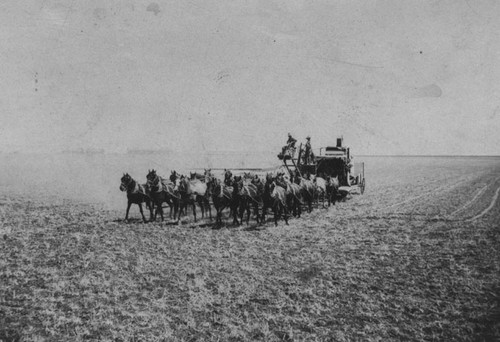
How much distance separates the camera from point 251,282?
771 cm

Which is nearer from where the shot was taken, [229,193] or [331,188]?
[229,193]

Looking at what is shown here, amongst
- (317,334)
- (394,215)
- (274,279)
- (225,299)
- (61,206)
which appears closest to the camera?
(317,334)

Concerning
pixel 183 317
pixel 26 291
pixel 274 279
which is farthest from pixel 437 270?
pixel 26 291

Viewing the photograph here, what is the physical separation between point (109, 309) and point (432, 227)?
39.9ft

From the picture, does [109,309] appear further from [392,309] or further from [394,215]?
[394,215]

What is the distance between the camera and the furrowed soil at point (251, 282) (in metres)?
5.71

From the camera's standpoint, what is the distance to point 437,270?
8.56 m

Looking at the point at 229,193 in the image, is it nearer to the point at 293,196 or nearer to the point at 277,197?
the point at 277,197

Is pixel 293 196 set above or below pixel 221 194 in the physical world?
below

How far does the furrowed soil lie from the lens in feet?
18.7

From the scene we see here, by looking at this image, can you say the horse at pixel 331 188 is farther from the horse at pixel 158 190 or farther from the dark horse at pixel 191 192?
the horse at pixel 158 190

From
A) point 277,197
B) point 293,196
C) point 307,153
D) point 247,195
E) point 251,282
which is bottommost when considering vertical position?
point 251,282

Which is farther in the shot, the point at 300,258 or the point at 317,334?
the point at 300,258

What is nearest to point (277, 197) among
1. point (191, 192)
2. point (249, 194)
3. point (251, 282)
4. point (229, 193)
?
point (249, 194)
